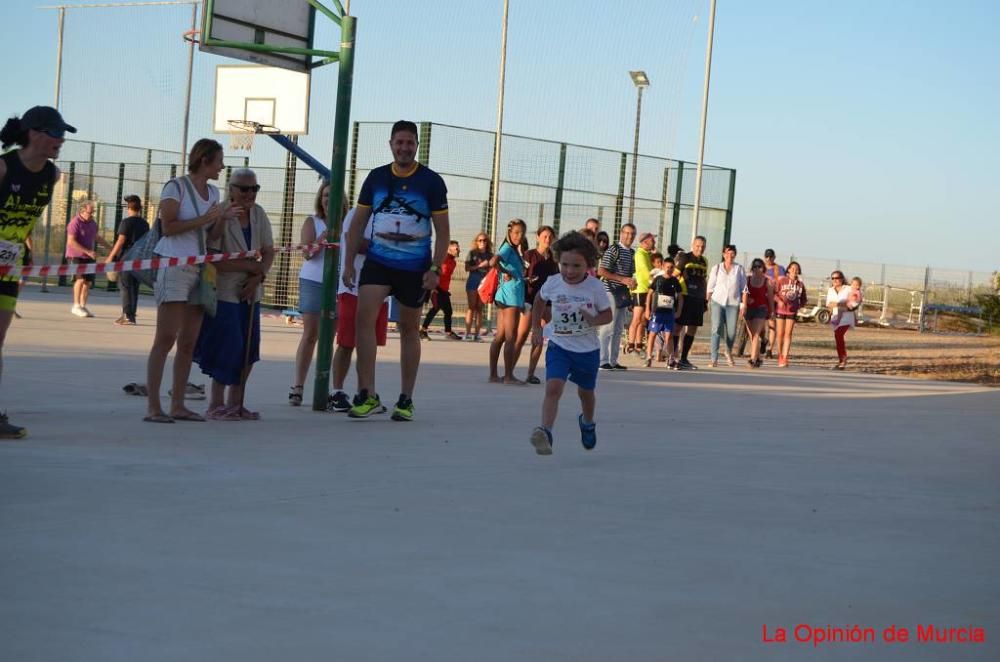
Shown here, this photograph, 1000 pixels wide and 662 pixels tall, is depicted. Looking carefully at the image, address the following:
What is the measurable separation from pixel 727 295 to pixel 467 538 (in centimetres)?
1498

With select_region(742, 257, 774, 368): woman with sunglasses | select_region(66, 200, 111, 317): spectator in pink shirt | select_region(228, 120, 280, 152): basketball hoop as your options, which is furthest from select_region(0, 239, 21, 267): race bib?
select_region(228, 120, 280, 152): basketball hoop

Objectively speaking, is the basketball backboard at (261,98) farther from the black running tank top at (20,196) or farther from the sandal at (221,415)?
the black running tank top at (20,196)

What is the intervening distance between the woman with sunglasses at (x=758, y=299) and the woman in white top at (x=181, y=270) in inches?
532

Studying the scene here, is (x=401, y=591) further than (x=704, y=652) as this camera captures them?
Yes

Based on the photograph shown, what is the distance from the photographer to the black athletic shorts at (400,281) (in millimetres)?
9227

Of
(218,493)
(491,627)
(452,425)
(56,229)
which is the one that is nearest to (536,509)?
(218,493)

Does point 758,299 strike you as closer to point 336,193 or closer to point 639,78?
point 639,78

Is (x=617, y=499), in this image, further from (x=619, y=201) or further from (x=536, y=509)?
(x=619, y=201)

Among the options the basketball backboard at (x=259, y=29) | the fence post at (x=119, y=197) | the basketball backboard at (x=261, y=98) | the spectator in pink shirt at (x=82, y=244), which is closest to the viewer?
the basketball backboard at (x=259, y=29)

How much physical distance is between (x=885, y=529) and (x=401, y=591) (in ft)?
8.65

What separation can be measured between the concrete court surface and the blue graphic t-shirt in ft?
3.91

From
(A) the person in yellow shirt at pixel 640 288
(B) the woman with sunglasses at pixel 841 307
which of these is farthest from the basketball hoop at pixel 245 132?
(B) the woman with sunglasses at pixel 841 307

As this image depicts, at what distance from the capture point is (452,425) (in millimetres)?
9328

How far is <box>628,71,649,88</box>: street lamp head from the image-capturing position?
94.3 ft
